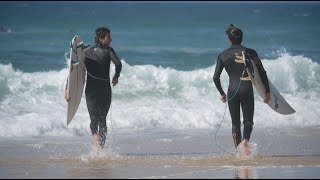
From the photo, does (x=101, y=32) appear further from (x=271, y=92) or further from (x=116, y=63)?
(x=271, y=92)

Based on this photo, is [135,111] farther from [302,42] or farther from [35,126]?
[302,42]

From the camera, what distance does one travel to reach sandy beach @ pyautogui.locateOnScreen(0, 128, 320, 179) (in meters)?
9.48

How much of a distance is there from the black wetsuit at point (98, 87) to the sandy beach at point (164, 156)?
0.32 meters

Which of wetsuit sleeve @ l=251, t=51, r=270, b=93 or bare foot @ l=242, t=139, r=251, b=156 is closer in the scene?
wetsuit sleeve @ l=251, t=51, r=270, b=93

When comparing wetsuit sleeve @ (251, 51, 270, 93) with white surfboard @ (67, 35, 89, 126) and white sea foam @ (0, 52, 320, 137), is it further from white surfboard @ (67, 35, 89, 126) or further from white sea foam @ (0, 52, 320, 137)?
white sea foam @ (0, 52, 320, 137)

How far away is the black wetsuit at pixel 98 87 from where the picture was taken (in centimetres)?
1077

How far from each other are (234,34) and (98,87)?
1.81 m

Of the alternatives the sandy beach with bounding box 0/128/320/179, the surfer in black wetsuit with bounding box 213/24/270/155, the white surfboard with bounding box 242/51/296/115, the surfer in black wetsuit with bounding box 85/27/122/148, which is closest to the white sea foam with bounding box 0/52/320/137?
the sandy beach with bounding box 0/128/320/179

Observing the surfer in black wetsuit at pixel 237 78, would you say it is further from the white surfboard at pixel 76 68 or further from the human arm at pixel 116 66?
the white surfboard at pixel 76 68

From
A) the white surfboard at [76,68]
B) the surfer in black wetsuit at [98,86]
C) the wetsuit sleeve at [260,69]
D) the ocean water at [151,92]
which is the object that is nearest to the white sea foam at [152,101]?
the ocean water at [151,92]

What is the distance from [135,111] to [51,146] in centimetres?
314

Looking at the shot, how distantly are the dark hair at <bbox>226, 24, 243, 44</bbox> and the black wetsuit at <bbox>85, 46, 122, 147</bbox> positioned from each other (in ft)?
4.85

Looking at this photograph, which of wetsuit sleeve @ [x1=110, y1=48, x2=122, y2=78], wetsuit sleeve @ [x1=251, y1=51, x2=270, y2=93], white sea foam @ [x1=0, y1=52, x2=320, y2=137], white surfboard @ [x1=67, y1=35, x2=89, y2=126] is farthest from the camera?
white sea foam @ [x1=0, y1=52, x2=320, y2=137]

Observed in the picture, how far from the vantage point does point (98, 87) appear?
10.8 meters
